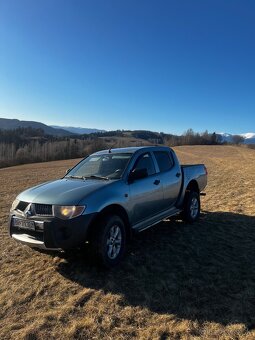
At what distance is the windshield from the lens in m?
6.25

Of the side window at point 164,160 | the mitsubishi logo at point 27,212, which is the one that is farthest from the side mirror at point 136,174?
the mitsubishi logo at point 27,212

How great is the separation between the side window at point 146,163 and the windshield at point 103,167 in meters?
0.22

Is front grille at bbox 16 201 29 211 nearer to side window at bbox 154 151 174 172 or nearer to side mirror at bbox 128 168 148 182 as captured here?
side mirror at bbox 128 168 148 182

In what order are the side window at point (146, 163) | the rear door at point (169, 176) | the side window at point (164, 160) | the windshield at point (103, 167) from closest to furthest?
the windshield at point (103, 167) < the side window at point (146, 163) < the rear door at point (169, 176) < the side window at point (164, 160)

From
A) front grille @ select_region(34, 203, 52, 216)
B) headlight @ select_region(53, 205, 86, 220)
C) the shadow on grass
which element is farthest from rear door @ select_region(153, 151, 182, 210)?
front grille @ select_region(34, 203, 52, 216)

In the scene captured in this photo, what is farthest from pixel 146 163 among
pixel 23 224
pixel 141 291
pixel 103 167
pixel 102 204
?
pixel 141 291

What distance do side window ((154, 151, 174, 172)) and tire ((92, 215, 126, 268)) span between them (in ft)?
6.91

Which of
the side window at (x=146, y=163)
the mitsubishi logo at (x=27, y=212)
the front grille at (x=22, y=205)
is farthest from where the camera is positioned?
the side window at (x=146, y=163)

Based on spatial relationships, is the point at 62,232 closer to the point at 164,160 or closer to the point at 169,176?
the point at 169,176

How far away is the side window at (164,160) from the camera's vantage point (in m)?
7.28

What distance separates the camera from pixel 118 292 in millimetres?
4621

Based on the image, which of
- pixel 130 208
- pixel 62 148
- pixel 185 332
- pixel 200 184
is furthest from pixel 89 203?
pixel 62 148

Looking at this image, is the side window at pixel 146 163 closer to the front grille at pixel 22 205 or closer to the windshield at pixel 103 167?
the windshield at pixel 103 167

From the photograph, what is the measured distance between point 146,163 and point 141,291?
2834 millimetres
